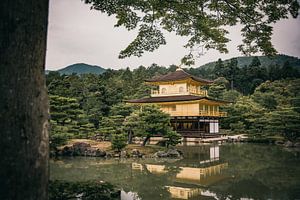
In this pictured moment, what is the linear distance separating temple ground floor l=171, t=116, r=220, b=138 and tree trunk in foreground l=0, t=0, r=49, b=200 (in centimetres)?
1982

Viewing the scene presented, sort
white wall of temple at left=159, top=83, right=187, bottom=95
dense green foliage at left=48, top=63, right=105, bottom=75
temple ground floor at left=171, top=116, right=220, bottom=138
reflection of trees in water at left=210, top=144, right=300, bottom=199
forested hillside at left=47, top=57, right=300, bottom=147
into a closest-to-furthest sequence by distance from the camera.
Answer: reflection of trees in water at left=210, top=144, right=300, bottom=199
forested hillside at left=47, top=57, right=300, bottom=147
temple ground floor at left=171, top=116, right=220, bottom=138
white wall of temple at left=159, top=83, right=187, bottom=95
dense green foliage at left=48, top=63, right=105, bottom=75

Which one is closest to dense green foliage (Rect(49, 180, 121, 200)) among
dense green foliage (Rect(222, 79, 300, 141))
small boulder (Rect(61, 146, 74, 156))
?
small boulder (Rect(61, 146, 74, 156))

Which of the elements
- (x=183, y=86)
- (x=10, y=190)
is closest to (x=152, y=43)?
(x=10, y=190)

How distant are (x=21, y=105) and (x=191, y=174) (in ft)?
25.3

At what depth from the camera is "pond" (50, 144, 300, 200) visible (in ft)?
20.8

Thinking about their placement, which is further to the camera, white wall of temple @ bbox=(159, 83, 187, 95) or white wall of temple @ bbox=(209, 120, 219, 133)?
white wall of temple @ bbox=(159, 83, 187, 95)

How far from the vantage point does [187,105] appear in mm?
22234

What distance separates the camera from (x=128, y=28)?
486cm

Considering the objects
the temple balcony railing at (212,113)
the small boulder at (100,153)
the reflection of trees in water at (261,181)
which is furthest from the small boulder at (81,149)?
the temple balcony railing at (212,113)

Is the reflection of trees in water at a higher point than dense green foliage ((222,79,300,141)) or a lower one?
lower

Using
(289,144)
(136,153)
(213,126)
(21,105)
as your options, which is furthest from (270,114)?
(21,105)

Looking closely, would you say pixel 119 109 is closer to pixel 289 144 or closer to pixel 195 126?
pixel 195 126

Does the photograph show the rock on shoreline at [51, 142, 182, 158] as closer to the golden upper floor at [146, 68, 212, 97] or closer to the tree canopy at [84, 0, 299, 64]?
the tree canopy at [84, 0, 299, 64]

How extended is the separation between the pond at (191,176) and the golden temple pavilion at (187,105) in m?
9.86
